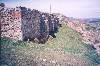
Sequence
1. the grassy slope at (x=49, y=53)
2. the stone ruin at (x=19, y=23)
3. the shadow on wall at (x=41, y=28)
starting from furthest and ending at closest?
the shadow on wall at (x=41, y=28)
the stone ruin at (x=19, y=23)
the grassy slope at (x=49, y=53)

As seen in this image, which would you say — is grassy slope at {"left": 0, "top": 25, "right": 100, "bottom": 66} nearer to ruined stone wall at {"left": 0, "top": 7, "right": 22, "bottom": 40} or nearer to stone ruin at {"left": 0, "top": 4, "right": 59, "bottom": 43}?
stone ruin at {"left": 0, "top": 4, "right": 59, "bottom": 43}

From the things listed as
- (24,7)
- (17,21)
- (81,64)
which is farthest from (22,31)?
(81,64)

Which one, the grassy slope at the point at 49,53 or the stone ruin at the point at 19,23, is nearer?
the grassy slope at the point at 49,53

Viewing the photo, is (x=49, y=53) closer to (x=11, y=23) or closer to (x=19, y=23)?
(x=19, y=23)

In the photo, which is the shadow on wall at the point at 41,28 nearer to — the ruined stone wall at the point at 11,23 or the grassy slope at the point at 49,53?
the ruined stone wall at the point at 11,23

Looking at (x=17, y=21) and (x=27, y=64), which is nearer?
(x=27, y=64)

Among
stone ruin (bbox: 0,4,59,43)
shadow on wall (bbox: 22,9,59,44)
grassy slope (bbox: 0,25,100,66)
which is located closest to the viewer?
grassy slope (bbox: 0,25,100,66)

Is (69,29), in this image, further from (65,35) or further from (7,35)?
(7,35)

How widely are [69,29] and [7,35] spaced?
869 centimetres

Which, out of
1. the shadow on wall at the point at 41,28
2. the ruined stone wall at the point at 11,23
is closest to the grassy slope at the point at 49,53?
the shadow on wall at the point at 41,28

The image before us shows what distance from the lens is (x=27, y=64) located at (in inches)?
441

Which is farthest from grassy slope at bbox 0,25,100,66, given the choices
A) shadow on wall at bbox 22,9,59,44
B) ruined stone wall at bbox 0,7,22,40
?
ruined stone wall at bbox 0,7,22,40

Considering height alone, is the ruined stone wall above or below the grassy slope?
above

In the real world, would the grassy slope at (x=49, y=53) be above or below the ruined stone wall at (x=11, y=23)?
below
